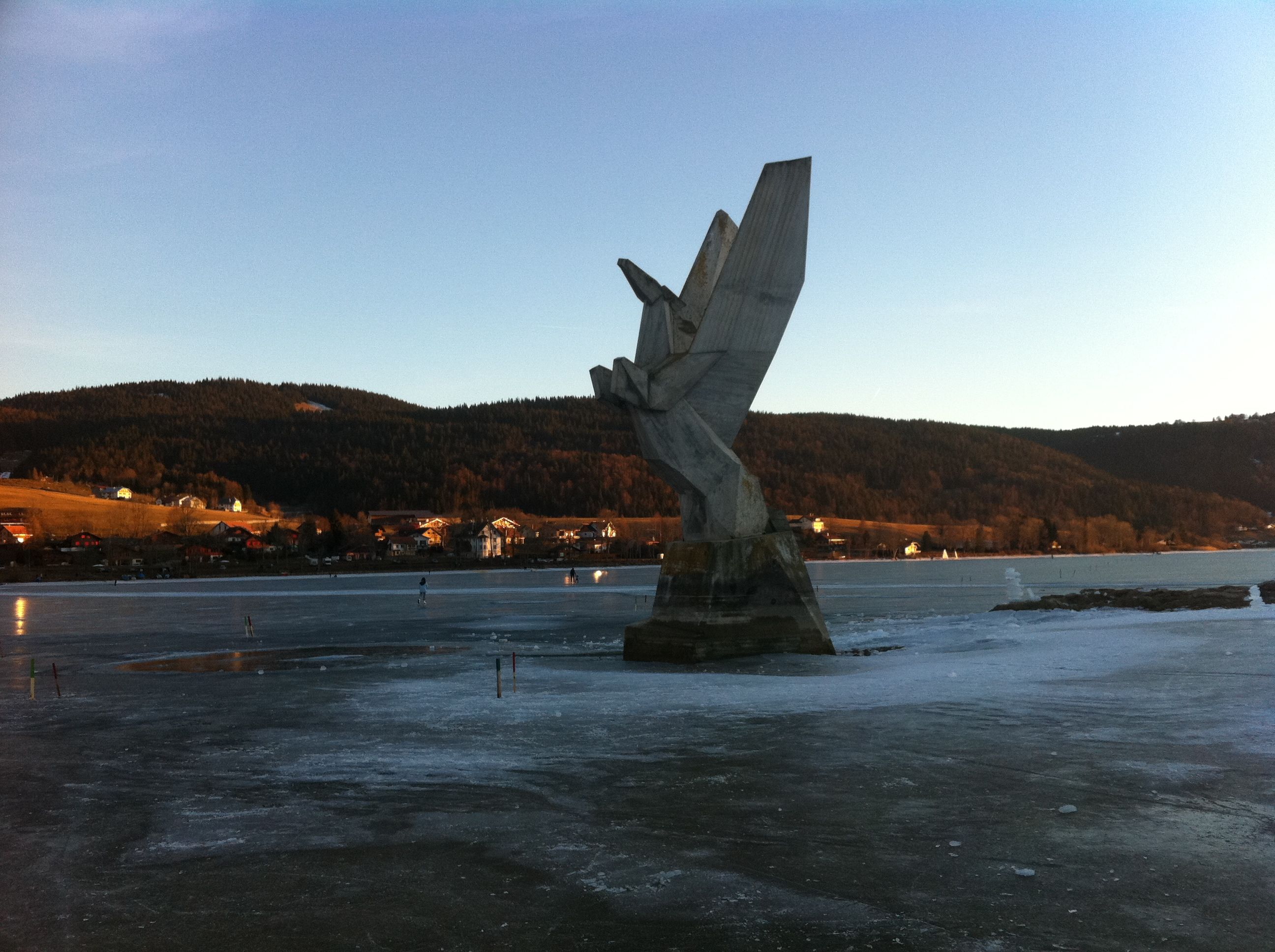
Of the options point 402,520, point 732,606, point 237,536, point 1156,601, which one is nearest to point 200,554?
point 237,536

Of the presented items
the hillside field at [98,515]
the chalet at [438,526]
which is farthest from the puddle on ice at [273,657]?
the chalet at [438,526]

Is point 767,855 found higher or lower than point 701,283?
lower

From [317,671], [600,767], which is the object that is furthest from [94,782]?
[317,671]

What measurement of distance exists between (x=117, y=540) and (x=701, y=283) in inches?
A: 4662

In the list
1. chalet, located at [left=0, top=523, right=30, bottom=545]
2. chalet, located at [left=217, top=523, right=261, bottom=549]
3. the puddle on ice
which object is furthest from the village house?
the puddle on ice

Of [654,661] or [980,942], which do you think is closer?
[980,942]

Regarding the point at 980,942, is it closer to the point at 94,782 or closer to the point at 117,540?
the point at 94,782

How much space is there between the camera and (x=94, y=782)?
A: 11.4 m

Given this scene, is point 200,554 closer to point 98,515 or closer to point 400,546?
point 400,546

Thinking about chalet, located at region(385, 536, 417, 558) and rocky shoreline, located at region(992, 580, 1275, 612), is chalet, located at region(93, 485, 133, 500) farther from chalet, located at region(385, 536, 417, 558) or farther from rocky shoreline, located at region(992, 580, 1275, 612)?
rocky shoreline, located at region(992, 580, 1275, 612)

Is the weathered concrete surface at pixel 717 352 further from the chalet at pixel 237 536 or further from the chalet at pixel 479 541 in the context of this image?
the chalet at pixel 479 541

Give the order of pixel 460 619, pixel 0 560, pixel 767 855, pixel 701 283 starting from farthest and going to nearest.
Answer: pixel 0 560
pixel 460 619
pixel 701 283
pixel 767 855

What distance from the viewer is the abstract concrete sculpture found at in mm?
22547

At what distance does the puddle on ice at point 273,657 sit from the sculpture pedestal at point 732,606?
5.48 meters
